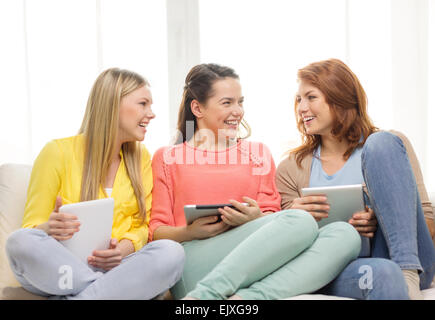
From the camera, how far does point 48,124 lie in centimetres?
234

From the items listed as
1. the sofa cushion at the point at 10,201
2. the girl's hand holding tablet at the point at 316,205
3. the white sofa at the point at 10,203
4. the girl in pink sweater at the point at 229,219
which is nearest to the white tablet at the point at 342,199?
the girl's hand holding tablet at the point at 316,205

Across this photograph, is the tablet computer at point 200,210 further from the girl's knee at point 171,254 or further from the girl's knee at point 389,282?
the girl's knee at point 389,282

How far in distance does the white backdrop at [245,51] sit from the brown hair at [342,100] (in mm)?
557

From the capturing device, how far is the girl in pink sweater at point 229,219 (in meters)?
1.25

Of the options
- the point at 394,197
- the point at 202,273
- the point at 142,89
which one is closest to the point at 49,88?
the point at 142,89

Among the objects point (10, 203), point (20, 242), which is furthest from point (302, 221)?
point (10, 203)

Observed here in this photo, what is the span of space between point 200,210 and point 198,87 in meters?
0.64

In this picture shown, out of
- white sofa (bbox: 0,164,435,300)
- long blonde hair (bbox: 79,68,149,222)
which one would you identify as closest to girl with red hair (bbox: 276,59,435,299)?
white sofa (bbox: 0,164,435,300)

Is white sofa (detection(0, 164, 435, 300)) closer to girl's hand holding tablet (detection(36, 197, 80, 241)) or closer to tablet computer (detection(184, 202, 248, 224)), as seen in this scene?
girl's hand holding tablet (detection(36, 197, 80, 241))

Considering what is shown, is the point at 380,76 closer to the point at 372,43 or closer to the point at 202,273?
the point at 372,43

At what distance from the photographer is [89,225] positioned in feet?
4.42

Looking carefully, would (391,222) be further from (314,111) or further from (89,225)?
(89,225)
